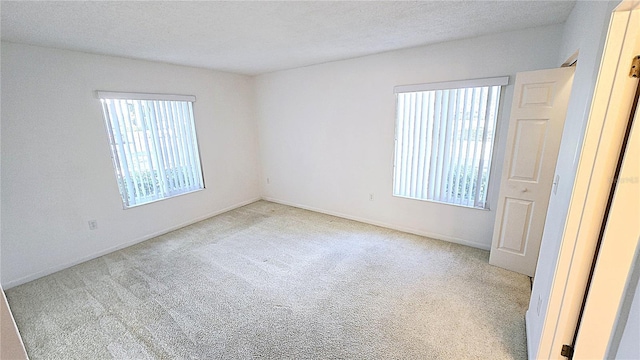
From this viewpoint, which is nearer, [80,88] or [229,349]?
[229,349]

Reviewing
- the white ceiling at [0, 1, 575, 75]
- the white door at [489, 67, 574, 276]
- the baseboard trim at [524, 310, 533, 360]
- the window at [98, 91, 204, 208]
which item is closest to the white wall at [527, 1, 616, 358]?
the baseboard trim at [524, 310, 533, 360]

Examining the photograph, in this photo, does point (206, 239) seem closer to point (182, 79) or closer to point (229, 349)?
point (229, 349)

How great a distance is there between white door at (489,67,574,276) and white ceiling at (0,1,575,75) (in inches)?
23.0

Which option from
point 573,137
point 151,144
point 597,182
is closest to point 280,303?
point 597,182

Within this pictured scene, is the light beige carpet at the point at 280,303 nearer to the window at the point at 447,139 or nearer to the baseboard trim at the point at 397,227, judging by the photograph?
the baseboard trim at the point at 397,227

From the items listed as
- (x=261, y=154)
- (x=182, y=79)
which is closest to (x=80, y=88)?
(x=182, y=79)

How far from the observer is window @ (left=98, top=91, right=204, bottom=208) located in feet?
10.3

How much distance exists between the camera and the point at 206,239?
11.4 feet

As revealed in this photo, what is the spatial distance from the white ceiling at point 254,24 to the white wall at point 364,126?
22cm

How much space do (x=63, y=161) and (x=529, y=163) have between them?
4732mm

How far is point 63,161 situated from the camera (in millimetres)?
2762

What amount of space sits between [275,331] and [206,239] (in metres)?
1.99

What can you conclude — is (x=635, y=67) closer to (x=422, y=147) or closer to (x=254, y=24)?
(x=422, y=147)

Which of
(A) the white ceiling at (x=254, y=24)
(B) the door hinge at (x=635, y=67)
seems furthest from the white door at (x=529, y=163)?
(B) the door hinge at (x=635, y=67)
